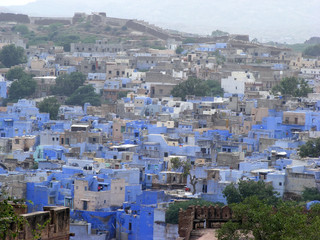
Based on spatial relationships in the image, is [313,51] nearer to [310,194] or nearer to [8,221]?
[310,194]

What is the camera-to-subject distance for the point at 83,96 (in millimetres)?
63094

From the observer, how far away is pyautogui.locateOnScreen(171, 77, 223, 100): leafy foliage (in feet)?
200

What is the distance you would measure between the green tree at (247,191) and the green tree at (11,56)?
4254 centimetres

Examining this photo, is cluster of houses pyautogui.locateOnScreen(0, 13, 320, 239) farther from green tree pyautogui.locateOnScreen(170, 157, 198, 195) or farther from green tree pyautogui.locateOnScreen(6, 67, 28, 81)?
green tree pyautogui.locateOnScreen(6, 67, 28, 81)

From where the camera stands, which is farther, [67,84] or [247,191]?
[67,84]

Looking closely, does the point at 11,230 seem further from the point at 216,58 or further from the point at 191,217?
the point at 216,58

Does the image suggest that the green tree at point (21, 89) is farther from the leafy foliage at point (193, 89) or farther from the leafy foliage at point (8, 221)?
the leafy foliage at point (8, 221)

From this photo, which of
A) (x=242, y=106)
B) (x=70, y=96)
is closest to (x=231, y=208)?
(x=242, y=106)

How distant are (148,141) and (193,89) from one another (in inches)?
603

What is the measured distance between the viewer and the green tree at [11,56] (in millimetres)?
78250

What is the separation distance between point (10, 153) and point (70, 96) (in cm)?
1931

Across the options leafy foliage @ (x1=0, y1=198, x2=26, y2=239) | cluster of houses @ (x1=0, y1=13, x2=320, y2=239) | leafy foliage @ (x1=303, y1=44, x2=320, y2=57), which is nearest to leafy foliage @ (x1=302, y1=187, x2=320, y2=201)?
cluster of houses @ (x1=0, y1=13, x2=320, y2=239)

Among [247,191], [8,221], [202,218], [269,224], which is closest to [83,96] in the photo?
[247,191]

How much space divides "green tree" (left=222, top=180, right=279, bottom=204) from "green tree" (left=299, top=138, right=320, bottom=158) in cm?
618
